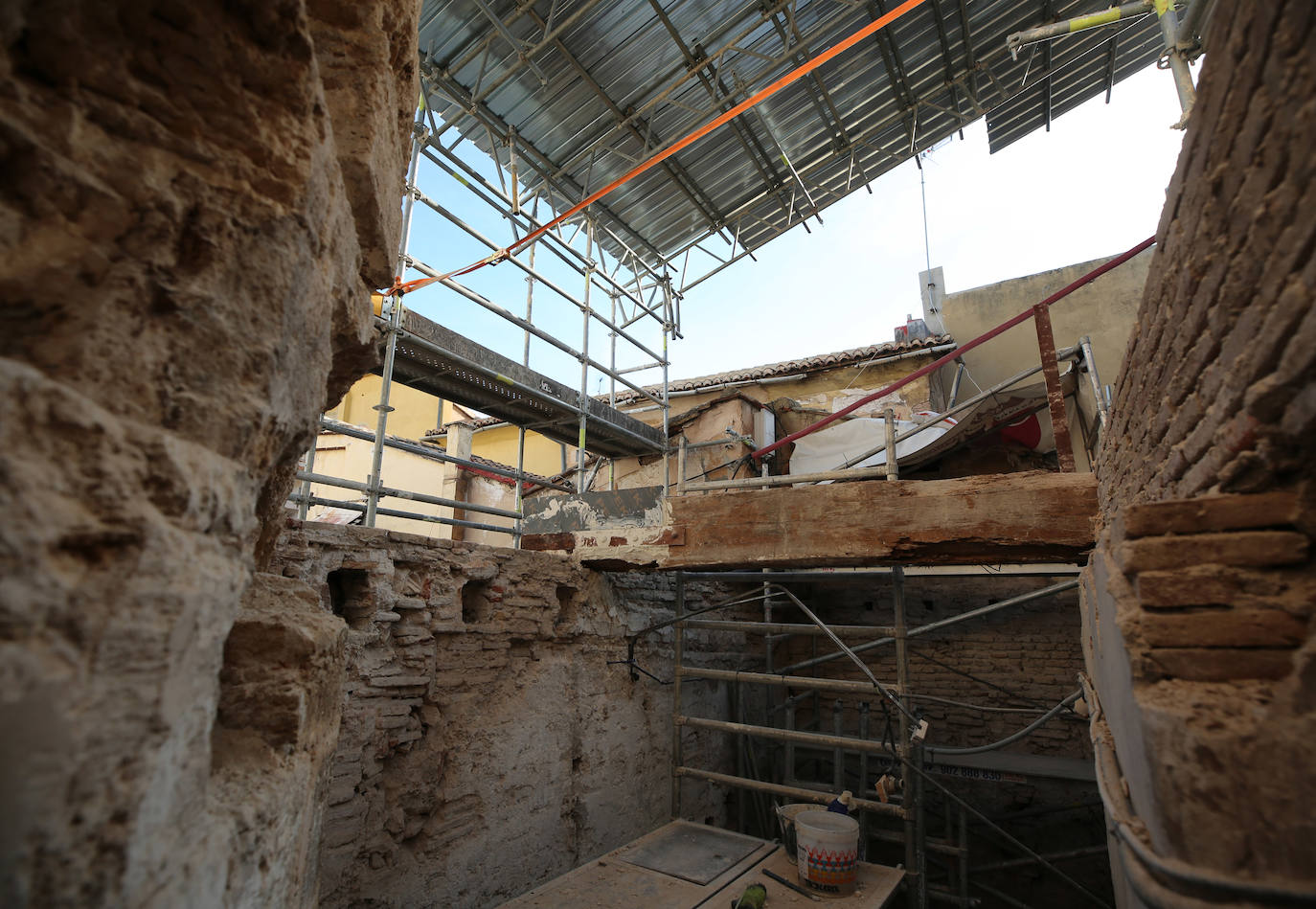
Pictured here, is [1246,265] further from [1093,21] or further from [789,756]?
[1093,21]

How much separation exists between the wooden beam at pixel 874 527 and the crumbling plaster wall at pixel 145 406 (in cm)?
339

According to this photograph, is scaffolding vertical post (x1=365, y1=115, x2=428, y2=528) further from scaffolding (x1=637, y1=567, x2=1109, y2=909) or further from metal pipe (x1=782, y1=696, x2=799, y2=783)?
metal pipe (x1=782, y1=696, x2=799, y2=783)

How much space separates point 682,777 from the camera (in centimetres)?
586

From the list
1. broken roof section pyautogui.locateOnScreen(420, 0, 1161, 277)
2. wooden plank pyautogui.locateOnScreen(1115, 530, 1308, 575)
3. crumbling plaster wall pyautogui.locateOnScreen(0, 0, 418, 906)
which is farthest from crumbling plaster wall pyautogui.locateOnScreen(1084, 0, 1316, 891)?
broken roof section pyautogui.locateOnScreen(420, 0, 1161, 277)

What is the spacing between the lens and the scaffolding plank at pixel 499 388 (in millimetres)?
5379

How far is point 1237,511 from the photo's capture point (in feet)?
4.59

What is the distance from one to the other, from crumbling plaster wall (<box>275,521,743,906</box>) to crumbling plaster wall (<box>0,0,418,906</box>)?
2444 mm

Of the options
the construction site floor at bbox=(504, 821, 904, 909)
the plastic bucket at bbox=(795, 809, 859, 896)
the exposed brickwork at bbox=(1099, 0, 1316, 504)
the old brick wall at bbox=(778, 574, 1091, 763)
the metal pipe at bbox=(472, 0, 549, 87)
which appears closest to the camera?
the exposed brickwork at bbox=(1099, 0, 1316, 504)

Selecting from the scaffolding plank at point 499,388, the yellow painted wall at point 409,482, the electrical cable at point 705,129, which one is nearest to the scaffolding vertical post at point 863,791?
the scaffolding plank at point 499,388

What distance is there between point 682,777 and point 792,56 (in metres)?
7.04

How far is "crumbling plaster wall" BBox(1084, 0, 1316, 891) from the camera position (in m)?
1.10

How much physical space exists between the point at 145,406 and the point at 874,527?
12.3ft

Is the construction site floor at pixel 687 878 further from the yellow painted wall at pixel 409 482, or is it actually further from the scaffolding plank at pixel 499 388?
the yellow painted wall at pixel 409 482

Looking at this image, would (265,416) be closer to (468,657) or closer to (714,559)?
(468,657)
